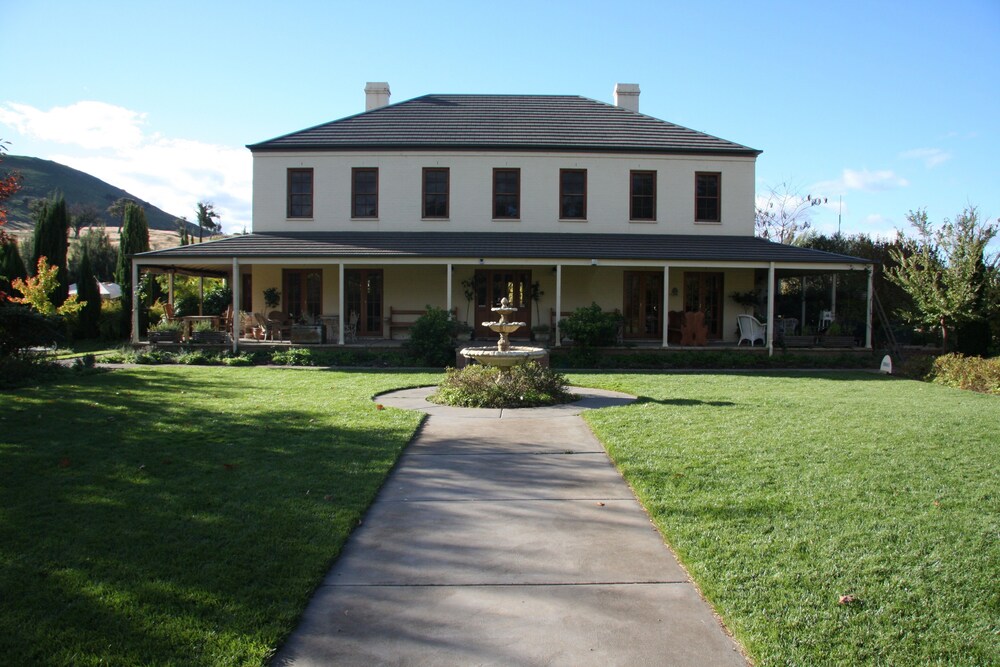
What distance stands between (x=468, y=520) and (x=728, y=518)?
2051 mm

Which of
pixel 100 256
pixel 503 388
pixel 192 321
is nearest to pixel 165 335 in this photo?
pixel 192 321

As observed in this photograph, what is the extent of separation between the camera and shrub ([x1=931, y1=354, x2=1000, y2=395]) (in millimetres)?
14562

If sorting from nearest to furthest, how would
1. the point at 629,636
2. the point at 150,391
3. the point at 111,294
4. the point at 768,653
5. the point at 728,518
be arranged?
the point at 768,653, the point at 629,636, the point at 728,518, the point at 150,391, the point at 111,294

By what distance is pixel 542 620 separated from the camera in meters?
3.89

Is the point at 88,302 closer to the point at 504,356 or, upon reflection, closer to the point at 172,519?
the point at 504,356

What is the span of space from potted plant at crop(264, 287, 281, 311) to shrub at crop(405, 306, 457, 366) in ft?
21.9

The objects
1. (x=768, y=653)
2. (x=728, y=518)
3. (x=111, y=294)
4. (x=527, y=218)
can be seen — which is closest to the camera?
(x=768, y=653)

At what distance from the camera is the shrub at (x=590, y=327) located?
18.8 metres

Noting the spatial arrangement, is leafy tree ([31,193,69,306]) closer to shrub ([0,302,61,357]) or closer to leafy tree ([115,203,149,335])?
leafy tree ([115,203,149,335])

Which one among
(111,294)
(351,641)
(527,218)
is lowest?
(351,641)

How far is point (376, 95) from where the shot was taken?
25656mm

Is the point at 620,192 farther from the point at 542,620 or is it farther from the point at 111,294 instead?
the point at 111,294

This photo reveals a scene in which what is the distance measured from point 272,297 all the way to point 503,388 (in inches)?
543

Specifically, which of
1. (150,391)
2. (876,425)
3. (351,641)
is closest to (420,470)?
(351,641)
